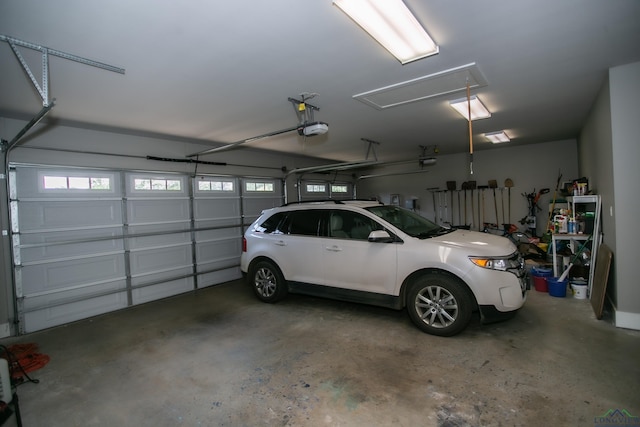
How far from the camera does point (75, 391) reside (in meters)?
2.62

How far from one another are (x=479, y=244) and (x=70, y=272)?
5449 millimetres

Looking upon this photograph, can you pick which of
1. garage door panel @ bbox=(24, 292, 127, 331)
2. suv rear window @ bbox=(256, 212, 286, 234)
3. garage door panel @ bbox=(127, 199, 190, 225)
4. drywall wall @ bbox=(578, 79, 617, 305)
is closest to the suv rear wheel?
suv rear window @ bbox=(256, 212, 286, 234)

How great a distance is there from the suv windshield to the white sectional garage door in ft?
11.5

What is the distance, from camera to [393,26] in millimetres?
2156

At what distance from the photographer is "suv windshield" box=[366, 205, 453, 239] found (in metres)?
3.75

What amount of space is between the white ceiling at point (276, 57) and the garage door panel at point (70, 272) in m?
1.78

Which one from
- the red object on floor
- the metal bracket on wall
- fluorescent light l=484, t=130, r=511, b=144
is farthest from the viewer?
fluorescent light l=484, t=130, r=511, b=144

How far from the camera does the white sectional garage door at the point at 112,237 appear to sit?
3996mm

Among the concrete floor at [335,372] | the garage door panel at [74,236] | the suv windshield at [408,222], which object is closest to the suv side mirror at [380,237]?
the suv windshield at [408,222]

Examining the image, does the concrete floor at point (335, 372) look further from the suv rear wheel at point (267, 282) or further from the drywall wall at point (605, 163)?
the drywall wall at point (605, 163)

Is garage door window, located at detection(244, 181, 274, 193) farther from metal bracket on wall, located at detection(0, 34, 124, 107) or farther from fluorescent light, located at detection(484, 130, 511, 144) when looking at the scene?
fluorescent light, located at detection(484, 130, 511, 144)

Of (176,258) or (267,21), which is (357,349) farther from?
(176,258)

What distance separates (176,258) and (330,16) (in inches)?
193

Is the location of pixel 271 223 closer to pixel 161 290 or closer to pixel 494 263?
pixel 161 290
